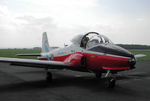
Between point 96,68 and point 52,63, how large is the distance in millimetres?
2330

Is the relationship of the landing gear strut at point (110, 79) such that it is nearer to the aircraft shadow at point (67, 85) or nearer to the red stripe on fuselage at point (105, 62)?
the aircraft shadow at point (67, 85)

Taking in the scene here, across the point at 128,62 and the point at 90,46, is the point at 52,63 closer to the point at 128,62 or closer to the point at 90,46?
the point at 90,46

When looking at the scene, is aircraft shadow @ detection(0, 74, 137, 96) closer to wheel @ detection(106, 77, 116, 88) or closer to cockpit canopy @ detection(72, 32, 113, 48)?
wheel @ detection(106, 77, 116, 88)

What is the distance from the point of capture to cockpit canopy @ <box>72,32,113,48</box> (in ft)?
26.4

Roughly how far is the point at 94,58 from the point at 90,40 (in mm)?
1212

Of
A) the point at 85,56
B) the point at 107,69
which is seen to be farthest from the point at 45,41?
the point at 107,69

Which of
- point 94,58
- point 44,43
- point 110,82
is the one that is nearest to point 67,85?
point 94,58

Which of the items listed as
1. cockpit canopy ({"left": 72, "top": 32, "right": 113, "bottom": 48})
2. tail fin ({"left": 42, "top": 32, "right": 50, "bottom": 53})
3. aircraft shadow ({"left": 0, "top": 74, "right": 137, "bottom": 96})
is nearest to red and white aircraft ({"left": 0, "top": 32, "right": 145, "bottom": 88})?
cockpit canopy ({"left": 72, "top": 32, "right": 113, "bottom": 48})

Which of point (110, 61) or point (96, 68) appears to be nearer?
point (110, 61)

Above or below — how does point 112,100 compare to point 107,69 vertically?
below

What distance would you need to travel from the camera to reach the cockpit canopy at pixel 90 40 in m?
8.05

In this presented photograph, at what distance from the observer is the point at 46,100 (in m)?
5.49

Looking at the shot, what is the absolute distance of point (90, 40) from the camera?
27.3 ft

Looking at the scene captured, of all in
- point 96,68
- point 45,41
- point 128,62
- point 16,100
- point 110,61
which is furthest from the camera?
point 45,41
